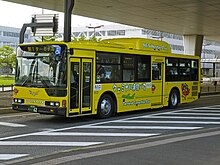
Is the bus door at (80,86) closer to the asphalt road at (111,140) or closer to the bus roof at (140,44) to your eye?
the asphalt road at (111,140)

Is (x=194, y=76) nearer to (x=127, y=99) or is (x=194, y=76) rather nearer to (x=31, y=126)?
(x=127, y=99)

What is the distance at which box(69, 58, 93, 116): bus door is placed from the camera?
1329 centimetres

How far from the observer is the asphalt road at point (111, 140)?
7.88 m

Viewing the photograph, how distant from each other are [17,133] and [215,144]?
5.60 meters

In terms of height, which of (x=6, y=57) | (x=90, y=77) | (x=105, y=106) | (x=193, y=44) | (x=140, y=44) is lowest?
(x=105, y=106)

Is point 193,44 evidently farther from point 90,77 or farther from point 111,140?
point 111,140

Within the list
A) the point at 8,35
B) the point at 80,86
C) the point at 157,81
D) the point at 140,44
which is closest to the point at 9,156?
the point at 80,86

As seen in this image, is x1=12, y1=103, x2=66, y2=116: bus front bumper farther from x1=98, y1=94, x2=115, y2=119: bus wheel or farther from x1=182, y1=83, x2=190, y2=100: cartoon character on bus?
x1=182, y1=83, x2=190, y2=100: cartoon character on bus

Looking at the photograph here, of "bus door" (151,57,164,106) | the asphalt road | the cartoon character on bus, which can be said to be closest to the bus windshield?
the asphalt road

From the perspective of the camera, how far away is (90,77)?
1407cm

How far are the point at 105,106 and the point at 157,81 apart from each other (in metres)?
3.88

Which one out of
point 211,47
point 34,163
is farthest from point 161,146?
point 211,47

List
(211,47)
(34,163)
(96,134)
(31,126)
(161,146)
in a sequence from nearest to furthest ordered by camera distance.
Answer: (34,163) → (161,146) → (96,134) → (31,126) → (211,47)

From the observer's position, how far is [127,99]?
52.2ft
